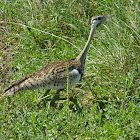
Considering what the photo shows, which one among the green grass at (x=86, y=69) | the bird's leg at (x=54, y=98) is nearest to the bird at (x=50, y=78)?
the bird's leg at (x=54, y=98)

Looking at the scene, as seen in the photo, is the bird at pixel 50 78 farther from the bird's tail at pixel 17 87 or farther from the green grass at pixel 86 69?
the green grass at pixel 86 69

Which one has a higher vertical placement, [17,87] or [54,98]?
[17,87]

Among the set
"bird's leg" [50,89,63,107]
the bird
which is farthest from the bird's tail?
"bird's leg" [50,89,63,107]

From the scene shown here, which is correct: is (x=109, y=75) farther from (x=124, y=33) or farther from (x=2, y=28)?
(x=2, y=28)

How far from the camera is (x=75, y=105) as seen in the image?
4688 millimetres

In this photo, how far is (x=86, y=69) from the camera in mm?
5211

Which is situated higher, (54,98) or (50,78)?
(50,78)

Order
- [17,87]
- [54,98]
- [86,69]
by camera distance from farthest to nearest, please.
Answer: [86,69] < [54,98] < [17,87]

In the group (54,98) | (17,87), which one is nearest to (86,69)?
(54,98)

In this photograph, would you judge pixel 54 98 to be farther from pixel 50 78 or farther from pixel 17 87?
pixel 17 87

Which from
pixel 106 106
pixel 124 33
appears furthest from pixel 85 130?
pixel 124 33

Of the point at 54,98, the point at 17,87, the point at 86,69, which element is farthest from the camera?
the point at 86,69

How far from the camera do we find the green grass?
414 cm

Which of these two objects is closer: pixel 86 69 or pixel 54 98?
pixel 54 98
